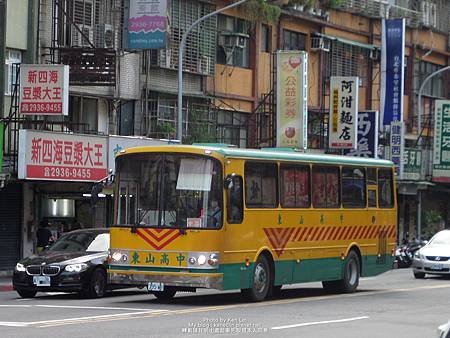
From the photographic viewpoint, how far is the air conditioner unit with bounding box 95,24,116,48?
35500 millimetres

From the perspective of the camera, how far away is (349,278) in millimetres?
25016

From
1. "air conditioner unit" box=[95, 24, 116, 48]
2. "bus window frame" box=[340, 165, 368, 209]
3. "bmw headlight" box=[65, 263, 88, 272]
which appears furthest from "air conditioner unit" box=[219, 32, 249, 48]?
"bmw headlight" box=[65, 263, 88, 272]

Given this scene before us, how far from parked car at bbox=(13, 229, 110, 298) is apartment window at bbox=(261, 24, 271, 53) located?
2159 centimetres

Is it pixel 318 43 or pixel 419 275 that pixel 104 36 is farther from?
pixel 318 43

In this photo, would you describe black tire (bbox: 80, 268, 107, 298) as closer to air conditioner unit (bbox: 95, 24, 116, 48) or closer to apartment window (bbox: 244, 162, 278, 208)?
apartment window (bbox: 244, 162, 278, 208)

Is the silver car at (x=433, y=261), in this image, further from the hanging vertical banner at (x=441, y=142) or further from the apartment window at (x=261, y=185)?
the hanging vertical banner at (x=441, y=142)

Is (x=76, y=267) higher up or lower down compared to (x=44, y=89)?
lower down

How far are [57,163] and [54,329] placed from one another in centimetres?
1574

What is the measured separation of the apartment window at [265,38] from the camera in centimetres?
4400

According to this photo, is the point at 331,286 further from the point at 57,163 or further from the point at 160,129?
the point at 160,129

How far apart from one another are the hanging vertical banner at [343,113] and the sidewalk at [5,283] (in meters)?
15.7

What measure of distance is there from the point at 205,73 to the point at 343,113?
635 centimetres

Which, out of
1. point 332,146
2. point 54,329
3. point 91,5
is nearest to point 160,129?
point 91,5

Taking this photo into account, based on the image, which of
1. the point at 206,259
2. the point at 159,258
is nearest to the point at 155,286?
the point at 159,258
